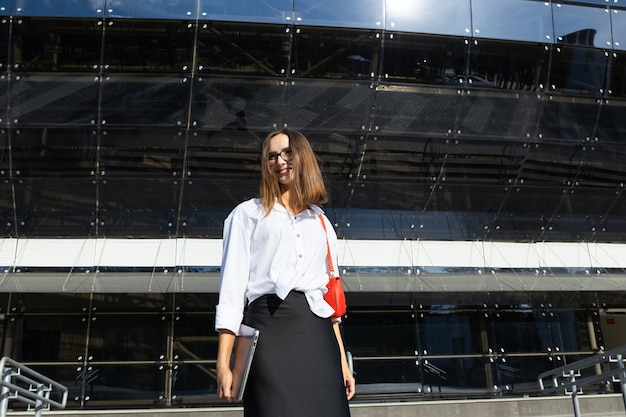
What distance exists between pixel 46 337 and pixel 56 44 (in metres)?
4.62

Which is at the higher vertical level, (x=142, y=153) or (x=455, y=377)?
(x=142, y=153)

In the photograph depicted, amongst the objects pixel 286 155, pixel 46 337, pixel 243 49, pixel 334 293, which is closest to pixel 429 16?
pixel 243 49

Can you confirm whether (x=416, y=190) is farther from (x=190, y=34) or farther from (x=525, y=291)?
(x=190, y=34)

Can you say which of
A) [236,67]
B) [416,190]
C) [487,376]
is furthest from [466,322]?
[236,67]

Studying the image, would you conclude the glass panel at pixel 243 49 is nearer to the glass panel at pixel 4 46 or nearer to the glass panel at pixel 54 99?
the glass panel at pixel 54 99

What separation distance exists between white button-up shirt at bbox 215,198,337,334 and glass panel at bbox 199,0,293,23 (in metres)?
8.04

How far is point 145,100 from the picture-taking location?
10.2 metres

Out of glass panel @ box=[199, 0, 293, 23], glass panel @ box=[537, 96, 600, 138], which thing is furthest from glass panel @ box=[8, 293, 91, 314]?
glass panel @ box=[537, 96, 600, 138]

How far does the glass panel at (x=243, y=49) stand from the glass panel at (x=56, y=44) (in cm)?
163

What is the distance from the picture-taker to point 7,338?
10.4 metres

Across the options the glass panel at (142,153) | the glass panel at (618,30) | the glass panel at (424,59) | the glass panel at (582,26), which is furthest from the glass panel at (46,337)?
the glass panel at (618,30)

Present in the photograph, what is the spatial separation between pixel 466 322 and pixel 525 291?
1.17 metres

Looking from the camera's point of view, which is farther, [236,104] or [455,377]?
[455,377]

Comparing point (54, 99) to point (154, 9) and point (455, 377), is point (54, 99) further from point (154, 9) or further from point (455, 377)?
A: point (455, 377)
